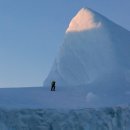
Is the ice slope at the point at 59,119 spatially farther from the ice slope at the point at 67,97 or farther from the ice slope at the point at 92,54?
the ice slope at the point at 92,54

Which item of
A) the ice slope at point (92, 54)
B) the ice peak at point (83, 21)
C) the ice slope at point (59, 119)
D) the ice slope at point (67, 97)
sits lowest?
the ice slope at point (59, 119)

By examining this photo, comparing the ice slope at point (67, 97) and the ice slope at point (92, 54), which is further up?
the ice slope at point (92, 54)

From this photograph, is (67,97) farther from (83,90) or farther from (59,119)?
(59,119)

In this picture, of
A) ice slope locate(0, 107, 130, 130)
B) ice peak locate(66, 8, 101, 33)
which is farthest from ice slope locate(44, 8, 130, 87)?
ice slope locate(0, 107, 130, 130)

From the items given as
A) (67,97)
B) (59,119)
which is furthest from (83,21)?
(59,119)

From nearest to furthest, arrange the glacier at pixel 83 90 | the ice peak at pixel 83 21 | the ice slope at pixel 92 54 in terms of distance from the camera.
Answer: the glacier at pixel 83 90, the ice slope at pixel 92 54, the ice peak at pixel 83 21

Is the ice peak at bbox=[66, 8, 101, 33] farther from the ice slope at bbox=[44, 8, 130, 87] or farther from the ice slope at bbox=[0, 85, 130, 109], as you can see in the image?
the ice slope at bbox=[0, 85, 130, 109]

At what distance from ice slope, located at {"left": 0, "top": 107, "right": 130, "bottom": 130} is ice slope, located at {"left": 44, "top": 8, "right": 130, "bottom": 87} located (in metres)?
4.27

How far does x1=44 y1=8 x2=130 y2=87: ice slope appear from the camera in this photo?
20547 mm

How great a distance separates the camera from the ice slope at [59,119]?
14.1 meters

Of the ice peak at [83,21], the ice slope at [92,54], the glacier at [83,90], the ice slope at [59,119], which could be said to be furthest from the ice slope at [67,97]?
the ice peak at [83,21]

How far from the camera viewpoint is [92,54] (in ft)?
72.9

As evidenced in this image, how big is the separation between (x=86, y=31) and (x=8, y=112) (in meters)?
10.6

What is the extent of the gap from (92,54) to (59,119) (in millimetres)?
8398
